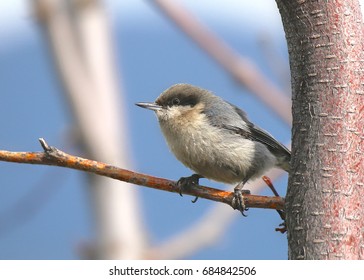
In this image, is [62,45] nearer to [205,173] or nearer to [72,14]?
[72,14]

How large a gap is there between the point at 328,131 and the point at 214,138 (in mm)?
1479

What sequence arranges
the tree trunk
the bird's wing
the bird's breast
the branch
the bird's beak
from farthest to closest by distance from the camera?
the bird's beak, the bird's wing, the bird's breast, the branch, the tree trunk

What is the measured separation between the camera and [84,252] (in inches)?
151

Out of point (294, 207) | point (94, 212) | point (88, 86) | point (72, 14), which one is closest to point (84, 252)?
point (94, 212)

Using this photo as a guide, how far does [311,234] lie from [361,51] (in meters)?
0.44

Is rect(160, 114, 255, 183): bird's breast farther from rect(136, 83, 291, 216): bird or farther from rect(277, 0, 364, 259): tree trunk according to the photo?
rect(277, 0, 364, 259): tree trunk

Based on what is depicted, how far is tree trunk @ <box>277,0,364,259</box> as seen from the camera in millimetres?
1412

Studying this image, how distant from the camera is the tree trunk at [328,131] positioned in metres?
1.41

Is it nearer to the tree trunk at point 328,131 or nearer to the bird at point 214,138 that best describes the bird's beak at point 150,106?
the bird at point 214,138

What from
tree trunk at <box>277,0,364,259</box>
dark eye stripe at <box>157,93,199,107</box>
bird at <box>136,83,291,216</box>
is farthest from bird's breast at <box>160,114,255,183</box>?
tree trunk at <box>277,0,364,259</box>

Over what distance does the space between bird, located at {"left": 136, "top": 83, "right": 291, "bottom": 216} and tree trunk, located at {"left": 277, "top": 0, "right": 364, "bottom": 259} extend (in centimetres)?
128

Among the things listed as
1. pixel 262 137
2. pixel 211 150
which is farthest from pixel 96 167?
pixel 262 137

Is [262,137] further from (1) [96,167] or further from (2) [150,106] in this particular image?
(1) [96,167]

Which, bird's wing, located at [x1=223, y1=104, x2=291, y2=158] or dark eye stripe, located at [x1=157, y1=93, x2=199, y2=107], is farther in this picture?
dark eye stripe, located at [x1=157, y1=93, x2=199, y2=107]
